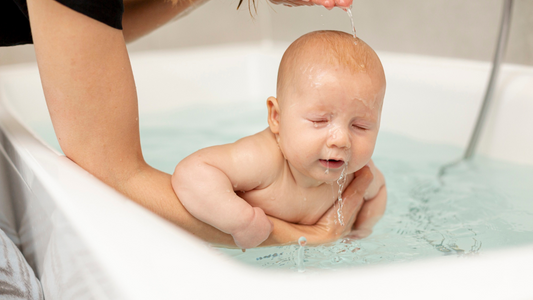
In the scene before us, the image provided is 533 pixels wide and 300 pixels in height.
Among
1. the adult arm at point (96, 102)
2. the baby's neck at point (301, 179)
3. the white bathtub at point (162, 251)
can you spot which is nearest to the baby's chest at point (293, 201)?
the baby's neck at point (301, 179)

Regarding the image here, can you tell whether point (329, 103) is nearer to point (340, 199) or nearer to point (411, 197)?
point (340, 199)

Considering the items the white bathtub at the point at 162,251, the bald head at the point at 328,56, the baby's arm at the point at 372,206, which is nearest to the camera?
the white bathtub at the point at 162,251

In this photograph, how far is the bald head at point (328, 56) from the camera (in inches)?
31.3

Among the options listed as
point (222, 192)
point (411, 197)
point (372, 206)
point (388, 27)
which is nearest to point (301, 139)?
point (222, 192)

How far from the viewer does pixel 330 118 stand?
0.79 metres

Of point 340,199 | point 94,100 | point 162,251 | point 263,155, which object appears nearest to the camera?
point 162,251

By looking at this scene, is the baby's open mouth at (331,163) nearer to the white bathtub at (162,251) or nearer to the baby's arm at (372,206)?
the baby's arm at (372,206)

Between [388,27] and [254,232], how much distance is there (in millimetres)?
1578

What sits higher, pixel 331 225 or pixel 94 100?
pixel 94 100

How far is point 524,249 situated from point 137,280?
36 centimetres

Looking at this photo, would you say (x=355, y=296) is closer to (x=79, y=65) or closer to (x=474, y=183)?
(x=79, y=65)

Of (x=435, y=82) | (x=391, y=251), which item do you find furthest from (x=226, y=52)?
(x=391, y=251)

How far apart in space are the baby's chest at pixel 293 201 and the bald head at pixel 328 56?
0.20 meters

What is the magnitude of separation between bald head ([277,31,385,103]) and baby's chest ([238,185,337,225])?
0.65ft
